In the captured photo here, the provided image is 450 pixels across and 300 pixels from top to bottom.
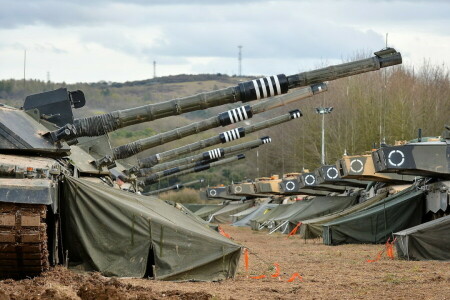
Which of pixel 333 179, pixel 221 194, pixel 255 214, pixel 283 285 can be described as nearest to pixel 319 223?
pixel 333 179

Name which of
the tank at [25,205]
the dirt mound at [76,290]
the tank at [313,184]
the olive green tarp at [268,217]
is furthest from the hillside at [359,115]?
the dirt mound at [76,290]

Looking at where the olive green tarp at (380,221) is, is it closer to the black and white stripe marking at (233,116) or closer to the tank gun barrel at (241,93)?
the black and white stripe marking at (233,116)

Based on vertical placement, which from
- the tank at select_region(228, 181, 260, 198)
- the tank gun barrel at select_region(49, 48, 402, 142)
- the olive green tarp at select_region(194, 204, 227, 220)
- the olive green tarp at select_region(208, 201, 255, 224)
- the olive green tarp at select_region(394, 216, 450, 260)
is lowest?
the olive green tarp at select_region(194, 204, 227, 220)

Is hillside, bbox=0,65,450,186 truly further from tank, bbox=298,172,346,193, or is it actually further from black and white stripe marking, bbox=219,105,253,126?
black and white stripe marking, bbox=219,105,253,126

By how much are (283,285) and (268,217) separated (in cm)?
3366

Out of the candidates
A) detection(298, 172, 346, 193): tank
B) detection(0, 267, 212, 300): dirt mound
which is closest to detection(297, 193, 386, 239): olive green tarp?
detection(298, 172, 346, 193): tank

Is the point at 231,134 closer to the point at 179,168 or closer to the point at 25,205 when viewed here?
the point at 179,168

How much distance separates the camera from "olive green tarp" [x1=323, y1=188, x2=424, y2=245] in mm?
26562

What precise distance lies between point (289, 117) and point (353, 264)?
23.8 meters

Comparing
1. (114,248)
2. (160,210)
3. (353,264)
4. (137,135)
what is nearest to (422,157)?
(353,264)

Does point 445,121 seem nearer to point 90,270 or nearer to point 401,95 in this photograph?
point 401,95

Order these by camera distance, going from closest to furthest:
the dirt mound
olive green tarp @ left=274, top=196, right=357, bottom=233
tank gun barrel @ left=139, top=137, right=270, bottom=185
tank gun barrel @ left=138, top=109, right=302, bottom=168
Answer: the dirt mound
olive green tarp @ left=274, top=196, right=357, bottom=233
tank gun barrel @ left=138, top=109, right=302, bottom=168
tank gun barrel @ left=139, top=137, right=270, bottom=185

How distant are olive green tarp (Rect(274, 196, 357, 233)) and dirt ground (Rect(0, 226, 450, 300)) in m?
17.6

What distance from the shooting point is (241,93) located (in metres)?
18.6
